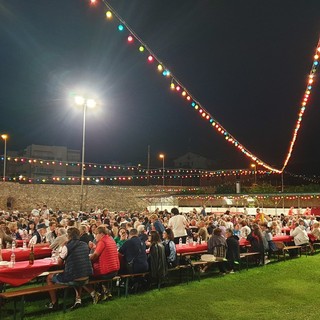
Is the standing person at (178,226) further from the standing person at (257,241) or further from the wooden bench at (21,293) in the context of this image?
the wooden bench at (21,293)

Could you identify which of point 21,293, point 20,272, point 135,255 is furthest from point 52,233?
point 21,293

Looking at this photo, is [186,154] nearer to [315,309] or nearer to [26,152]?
[26,152]

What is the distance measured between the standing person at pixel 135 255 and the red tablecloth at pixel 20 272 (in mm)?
1531

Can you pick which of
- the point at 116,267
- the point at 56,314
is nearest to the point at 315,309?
the point at 116,267

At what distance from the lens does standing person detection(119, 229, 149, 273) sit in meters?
7.47

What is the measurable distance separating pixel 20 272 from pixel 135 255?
7.35 ft

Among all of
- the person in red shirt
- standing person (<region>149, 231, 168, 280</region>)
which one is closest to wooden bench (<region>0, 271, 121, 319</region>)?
the person in red shirt

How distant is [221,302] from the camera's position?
22.3 ft

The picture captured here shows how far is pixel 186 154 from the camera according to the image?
63625mm

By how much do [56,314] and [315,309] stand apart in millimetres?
4178

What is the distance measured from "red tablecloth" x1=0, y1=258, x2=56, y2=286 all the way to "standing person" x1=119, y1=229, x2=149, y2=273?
153 centimetres

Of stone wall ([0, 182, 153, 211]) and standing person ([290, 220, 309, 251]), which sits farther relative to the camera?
stone wall ([0, 182, 153, 211])

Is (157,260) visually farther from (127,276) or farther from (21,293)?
(21,293)

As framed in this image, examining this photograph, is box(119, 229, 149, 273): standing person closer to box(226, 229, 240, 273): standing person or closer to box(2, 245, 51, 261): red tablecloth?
box(2, 245, 51, 261): red tablecloth
